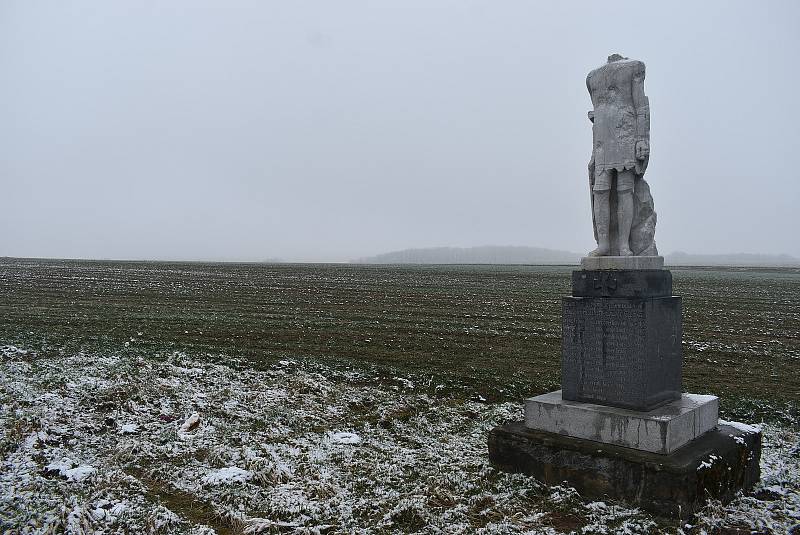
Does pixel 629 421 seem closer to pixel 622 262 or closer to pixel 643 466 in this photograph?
pixel 643 466

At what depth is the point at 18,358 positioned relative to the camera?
10.4 m

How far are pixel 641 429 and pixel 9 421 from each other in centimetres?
729

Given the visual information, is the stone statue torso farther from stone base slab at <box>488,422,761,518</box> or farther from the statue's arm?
stone base slab at <box>488,422,761,518</box>

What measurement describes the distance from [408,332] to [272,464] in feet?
29.3

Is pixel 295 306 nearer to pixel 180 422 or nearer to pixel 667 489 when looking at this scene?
pixel 180 422

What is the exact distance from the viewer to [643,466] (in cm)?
534

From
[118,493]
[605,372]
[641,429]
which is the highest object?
[605,372]

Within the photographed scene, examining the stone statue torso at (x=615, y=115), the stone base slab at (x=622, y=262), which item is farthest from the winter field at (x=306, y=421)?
the stone statue torso at (x=615, y=115)

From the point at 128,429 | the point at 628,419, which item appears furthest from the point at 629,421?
the point at 128,429

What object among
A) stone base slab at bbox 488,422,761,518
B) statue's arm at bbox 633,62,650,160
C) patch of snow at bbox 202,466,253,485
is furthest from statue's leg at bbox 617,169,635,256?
patch of snow at bbox 202,466,253,485

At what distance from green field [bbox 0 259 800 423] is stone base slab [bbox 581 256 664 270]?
346cm

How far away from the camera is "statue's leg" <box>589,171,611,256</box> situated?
6.62 metres

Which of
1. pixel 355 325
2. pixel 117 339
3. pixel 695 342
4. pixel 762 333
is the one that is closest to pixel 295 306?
pixel 355 325

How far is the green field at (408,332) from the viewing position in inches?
411
